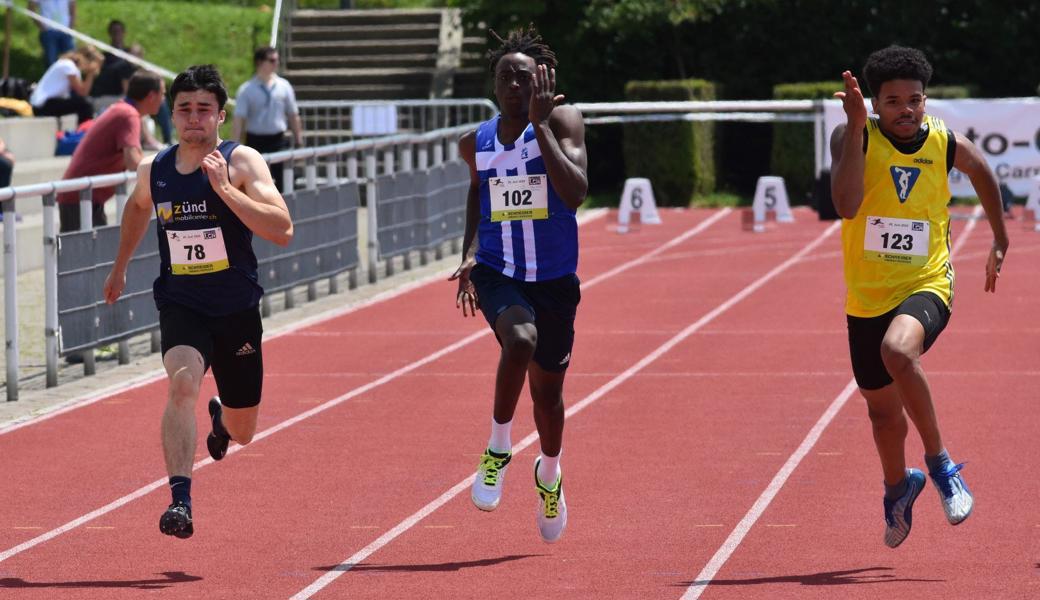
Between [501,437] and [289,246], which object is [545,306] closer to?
[501,437]

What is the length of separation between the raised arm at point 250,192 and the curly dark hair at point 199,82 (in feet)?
0.78

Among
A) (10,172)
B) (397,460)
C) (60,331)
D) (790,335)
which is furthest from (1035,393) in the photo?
(10,172)

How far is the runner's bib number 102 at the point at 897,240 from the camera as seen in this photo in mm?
Result: 7129

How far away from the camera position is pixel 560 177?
725 cm

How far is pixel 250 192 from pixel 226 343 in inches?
25.5

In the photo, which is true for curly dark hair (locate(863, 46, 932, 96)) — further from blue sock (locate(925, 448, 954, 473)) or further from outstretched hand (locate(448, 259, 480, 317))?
outstretched hand (locate(448, 259, 480, 317))

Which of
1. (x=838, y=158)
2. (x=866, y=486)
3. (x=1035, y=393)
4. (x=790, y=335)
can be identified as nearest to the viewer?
(x=838, y=158)

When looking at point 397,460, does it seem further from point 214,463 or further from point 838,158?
point 838,158

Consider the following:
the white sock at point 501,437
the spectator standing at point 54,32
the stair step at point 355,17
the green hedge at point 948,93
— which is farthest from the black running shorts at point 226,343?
the stair step at point 355,17

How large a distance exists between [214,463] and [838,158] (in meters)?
3.89

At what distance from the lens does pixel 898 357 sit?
6.90 m

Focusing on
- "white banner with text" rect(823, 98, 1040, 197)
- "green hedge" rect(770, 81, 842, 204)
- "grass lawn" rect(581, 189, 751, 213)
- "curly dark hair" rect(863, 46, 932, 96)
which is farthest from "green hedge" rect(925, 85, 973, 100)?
"curly dark hair" rect(863, 46, 932, 96)

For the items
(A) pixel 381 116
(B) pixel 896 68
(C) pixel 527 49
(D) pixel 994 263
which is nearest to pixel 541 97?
(C) pixel 527 49

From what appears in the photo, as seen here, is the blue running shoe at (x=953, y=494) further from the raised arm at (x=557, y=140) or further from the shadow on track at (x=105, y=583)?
the shadow on track at (x=105, y=583)
